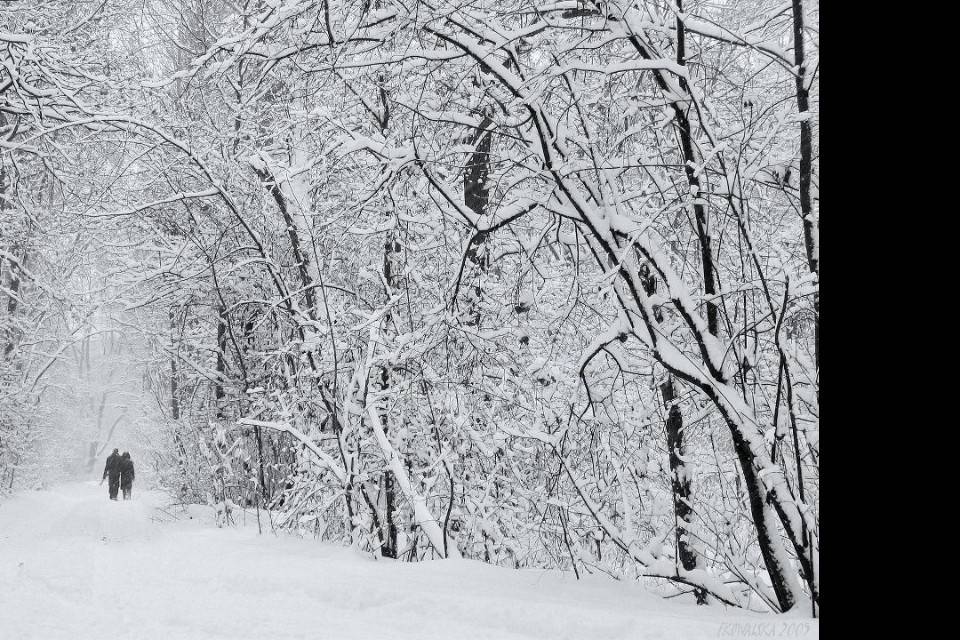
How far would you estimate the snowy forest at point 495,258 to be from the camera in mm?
3582

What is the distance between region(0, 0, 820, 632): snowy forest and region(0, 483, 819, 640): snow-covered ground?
0.41 meters

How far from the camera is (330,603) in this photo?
3938 mm

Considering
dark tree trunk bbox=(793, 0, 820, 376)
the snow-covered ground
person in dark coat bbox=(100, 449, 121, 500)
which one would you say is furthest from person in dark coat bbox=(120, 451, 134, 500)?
dark tree trunk bbox=(793, 0, 820, 376)

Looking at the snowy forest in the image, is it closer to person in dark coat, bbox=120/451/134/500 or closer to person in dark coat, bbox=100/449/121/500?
person in dark coat, bbox=100/449/121/500

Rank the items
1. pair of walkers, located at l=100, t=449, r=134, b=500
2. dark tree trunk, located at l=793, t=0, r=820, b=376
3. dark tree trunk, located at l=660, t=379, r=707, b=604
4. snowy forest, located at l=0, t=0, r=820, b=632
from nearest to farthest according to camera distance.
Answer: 1. dark tree trunk, located at l=793, t=0, r=820, b=376
2. snowy forest, located at l=0, t=0, r=820, b=632
3. dark tree trunk, located at l=660, t=379, r=707, b=604
4. pair of walkers, located at l=100, t=449, r=134, b=500

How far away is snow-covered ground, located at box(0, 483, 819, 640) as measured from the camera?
321cm

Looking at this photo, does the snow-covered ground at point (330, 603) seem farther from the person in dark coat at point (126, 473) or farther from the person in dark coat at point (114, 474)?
the person in dark coat at point (126, 473)

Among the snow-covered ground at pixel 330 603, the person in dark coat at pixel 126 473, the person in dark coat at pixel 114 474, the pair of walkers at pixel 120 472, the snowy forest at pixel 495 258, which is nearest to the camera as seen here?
the snow-covered ground at pixel 330 603

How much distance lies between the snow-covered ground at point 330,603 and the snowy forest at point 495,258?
16.1 inches

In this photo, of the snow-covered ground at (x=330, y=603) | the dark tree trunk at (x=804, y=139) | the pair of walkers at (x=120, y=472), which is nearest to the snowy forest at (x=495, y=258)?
the dark tree trunk at (x=804, y=139)

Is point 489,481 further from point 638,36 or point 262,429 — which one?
point 262,429

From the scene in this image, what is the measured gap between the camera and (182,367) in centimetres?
1312

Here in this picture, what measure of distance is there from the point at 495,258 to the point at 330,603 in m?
2.84
